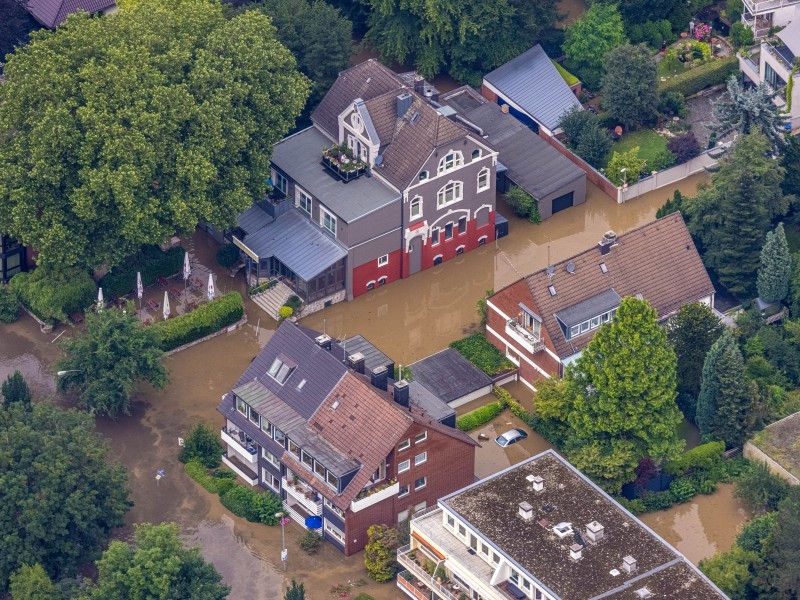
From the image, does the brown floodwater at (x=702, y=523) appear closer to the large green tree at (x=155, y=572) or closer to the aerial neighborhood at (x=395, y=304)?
the aerial neighborhood at (x=395, y=304)

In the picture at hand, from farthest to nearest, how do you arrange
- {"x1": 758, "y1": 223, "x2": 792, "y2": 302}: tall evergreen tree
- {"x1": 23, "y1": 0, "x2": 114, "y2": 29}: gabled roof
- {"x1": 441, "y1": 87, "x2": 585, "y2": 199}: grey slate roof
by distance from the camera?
{"x1": 23, "y1": 0, "x2": 114, "y2": 29}: gabled roof
{"x1": 441, "y1": 87, "x2": 585, "y2": 199}: grey slate roof
{"x1": 758, "y1": 223, "x2": 792, "y2": 302}: tall evergreen tree

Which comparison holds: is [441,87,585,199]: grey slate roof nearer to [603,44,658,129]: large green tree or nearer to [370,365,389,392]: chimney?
[603,44,658,129]: large green tree

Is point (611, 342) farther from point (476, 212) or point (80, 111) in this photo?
point (80, 111)

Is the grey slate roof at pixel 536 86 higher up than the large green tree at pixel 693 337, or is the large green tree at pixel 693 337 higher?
the grey slate roof at pixel 536 86

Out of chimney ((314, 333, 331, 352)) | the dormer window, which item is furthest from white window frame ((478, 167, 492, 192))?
chimney ((314, 333, 331, 352))

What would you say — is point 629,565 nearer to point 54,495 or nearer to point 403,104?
point 54,495

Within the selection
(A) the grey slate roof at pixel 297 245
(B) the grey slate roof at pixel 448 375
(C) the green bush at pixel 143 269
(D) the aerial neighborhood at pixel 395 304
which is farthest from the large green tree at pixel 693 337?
(C) the green bush at pixel 143 269
